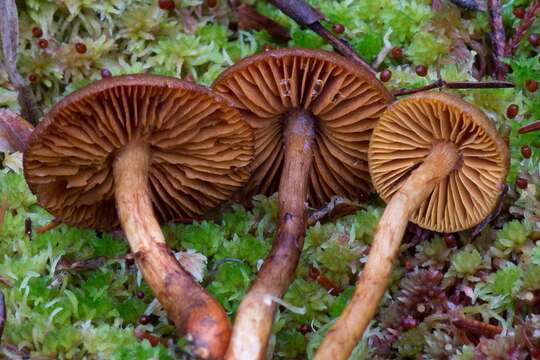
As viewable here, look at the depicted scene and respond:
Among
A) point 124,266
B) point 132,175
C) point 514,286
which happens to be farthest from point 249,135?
point 514,286

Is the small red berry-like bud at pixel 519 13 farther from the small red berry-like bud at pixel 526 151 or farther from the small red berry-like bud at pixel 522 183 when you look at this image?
the small red berry-like bud at pixel 522 183

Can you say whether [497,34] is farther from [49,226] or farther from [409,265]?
[49,226]

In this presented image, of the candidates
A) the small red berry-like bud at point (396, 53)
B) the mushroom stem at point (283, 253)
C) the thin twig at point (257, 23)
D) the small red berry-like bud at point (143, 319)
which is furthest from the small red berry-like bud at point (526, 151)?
the small red berry-like bud at point (143, 319)

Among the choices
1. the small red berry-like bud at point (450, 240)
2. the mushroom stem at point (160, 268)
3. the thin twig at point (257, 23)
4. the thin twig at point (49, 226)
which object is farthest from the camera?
the thin twig at point (257, 23)

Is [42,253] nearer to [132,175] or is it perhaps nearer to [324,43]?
[132,175]

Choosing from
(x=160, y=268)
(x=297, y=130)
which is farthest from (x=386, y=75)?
(x=160, y=268)

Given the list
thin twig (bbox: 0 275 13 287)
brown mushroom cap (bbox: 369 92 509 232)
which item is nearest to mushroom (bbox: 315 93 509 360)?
brown mushroom cap (bbox: 369 92 509 232)
